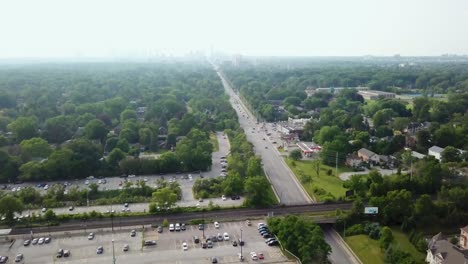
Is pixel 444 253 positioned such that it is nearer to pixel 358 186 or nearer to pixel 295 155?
pixel 358 186

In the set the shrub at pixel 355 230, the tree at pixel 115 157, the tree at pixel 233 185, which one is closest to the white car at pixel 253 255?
the shrub at pixel 355 230


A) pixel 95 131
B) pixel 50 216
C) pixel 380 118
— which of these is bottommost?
pixel 50 216

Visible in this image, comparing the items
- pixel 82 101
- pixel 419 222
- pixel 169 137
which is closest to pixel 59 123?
pixel 169 137

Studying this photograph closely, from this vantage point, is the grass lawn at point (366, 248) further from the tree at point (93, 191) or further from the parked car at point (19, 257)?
the tree at point (93, 191)

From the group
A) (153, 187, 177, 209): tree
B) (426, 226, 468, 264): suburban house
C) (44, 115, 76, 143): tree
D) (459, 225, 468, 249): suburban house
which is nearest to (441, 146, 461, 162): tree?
(459, 225, 468, 249): suburban house

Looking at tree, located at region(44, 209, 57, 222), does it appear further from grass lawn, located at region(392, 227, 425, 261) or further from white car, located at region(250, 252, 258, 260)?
grass lawn, located at region(392, 227, 425, 261)

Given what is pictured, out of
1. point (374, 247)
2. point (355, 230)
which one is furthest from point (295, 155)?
point (374, 247)

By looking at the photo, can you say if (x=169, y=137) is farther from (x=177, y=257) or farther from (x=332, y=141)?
(x=177, y=257)
